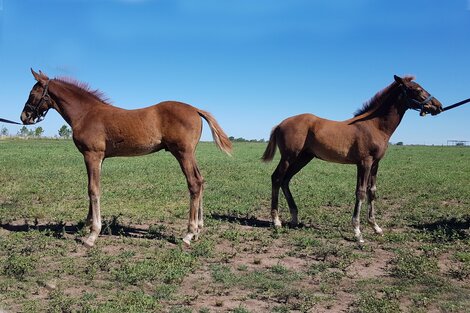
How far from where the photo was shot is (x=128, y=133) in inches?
296

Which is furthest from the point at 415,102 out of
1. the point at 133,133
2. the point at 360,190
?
the point at 133,133

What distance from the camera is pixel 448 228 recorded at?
8516mm

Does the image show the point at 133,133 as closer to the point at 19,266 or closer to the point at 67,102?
the point at 67,102

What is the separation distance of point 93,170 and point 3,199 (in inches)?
224

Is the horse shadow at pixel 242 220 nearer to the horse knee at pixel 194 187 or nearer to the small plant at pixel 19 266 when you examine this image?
the horse knee at pixel 194 187

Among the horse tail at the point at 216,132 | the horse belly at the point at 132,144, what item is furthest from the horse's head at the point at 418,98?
the horse belly at the point at 132,144

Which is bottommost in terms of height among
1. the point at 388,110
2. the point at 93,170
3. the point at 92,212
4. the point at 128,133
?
the point at 92,212

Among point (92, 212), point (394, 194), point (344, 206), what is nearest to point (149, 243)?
point (92, 212)

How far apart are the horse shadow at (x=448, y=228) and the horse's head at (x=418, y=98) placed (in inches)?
94.7

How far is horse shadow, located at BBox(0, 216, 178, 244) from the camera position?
24.9ft

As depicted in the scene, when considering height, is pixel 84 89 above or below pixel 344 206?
above

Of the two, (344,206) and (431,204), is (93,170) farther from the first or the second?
(431,204)

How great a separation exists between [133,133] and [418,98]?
18.4ft

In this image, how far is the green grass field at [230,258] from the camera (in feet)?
15.5
